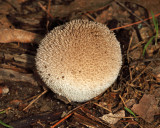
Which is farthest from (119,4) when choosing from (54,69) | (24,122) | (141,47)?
(24,122)

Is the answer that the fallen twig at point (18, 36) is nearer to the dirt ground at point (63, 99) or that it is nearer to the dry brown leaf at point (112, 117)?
the dirt ground at point (63, 99)

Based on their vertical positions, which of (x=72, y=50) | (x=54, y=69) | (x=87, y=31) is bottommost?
(x=54, y=69)

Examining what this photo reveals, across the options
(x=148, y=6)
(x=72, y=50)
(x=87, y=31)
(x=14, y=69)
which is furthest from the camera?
(x=148, y=6)

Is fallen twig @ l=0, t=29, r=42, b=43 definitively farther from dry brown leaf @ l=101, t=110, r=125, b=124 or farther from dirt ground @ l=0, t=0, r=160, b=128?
dry brown leaf @ l=101, t=110, r=125, b=124

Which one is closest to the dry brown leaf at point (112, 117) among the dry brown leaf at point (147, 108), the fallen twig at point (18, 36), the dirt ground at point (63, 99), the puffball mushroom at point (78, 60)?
the dirt ground at point (63, 99)

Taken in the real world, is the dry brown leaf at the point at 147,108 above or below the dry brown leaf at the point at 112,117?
above

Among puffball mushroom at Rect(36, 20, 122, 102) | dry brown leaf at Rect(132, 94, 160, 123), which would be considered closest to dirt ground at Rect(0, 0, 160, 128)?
dry brown leaf at Rect(132, 94, 160, 123)

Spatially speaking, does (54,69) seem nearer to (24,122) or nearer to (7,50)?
(24,122)
